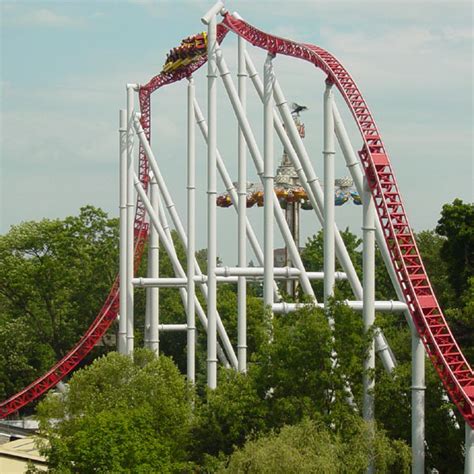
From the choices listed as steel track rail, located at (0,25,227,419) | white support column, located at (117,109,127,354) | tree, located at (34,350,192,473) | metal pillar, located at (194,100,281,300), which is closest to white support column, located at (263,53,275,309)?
tree, located at (34,350,192,473)

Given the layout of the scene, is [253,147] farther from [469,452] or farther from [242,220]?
[469,452]

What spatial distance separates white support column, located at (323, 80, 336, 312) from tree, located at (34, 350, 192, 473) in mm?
4661

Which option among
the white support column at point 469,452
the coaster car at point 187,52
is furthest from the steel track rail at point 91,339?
the white support column at point 469,452

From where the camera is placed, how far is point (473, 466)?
24.4 meters

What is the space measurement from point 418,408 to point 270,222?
7.28m

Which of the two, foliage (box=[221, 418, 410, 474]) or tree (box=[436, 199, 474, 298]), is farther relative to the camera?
tree (box=[436, 199, 474, 298])

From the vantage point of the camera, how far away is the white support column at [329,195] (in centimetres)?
2841

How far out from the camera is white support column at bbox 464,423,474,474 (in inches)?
958

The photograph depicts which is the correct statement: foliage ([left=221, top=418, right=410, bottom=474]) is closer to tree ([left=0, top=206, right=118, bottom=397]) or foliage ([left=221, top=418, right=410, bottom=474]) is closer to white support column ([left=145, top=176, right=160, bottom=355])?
white support column ([left=145, top=176, right=160, bottom=355])

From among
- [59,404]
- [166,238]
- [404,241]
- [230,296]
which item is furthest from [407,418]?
[230,296]

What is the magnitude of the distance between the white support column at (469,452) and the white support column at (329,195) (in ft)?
15.5

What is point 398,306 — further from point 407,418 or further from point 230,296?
point 230,296

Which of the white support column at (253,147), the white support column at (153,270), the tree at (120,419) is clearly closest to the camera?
the tree at (120,419)

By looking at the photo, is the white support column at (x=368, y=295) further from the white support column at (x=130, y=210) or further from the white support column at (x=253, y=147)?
the white support column at (x=130, y=210)
